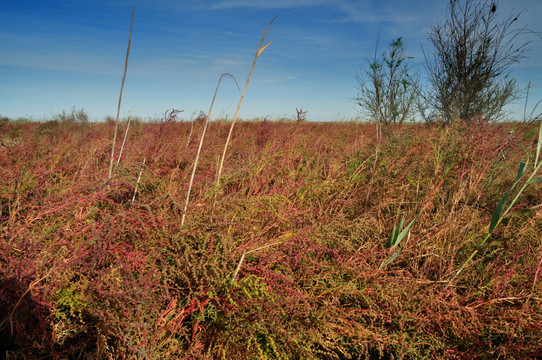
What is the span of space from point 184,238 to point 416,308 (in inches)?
58.0

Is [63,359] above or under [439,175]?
under

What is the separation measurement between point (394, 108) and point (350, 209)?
607 centimetres

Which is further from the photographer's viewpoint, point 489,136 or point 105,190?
point 489,136

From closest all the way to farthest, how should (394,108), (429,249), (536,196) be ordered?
(429,249) < (536,196) < (394,108)

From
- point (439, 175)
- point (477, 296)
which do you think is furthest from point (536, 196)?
point (477, 296)

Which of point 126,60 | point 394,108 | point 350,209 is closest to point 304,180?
point 350,209

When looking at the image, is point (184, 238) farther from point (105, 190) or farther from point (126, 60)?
point (126, 60)

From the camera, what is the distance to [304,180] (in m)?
3.04

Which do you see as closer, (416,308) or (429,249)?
(416,308)

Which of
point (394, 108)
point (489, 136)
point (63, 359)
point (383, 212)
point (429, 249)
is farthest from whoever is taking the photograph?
point (394, 108)

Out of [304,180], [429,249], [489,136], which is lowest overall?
[429,249]

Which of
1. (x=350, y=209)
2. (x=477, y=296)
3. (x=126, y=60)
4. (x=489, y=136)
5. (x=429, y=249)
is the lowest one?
(x=477, y=296)

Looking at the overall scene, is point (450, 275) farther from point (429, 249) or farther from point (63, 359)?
point (63, 359)

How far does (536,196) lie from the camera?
3.30 m
